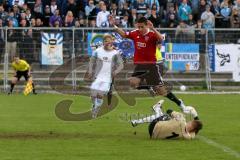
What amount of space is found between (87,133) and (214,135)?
2459 mm

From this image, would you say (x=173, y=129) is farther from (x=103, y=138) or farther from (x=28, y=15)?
(x=28, y=15)

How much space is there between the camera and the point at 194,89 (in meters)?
28.5

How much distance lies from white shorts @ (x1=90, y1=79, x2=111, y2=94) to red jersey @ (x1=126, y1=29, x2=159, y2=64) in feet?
4.13

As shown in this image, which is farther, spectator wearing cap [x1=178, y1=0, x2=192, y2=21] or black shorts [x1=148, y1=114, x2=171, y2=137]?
spectator wearing cap [x1=178, y1=0, x2=192, y2=21]

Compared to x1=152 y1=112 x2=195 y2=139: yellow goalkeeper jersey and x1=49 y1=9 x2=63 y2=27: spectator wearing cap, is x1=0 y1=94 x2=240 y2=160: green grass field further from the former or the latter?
x1=49 y1=9 x2=63 y2=27: spectator wearing cap

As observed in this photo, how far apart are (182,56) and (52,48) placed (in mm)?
5113

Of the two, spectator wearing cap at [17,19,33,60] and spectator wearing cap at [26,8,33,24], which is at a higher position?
spectator wearing cap at [26,8,33,24]

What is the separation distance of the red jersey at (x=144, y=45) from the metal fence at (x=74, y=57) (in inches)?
409

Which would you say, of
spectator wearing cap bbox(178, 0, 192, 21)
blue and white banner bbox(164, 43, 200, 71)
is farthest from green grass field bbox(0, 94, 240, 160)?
spectator wearing cap bbox(178, 0, 192, 21)

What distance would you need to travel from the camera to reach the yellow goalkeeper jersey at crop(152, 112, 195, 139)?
12.6m

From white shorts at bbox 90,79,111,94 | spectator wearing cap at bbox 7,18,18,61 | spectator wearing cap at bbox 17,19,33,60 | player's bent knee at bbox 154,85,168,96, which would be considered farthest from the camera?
spectator wearing cap at bbox 17,19,33,60

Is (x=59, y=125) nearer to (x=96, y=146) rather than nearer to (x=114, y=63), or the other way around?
(x=96, y=146)

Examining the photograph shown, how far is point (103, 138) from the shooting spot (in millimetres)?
13227

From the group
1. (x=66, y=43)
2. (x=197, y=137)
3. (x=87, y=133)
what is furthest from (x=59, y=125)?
(x=66, y=43)
